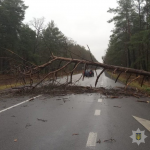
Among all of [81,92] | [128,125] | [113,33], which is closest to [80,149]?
[128,125]

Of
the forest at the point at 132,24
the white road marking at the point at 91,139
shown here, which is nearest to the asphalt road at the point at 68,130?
the white road marking at the point at 91,139

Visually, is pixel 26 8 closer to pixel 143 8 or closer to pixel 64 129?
pixel 143 8

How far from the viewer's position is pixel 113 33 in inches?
1412

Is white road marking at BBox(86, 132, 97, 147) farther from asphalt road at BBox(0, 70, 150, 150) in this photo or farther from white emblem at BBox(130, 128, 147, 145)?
white emblem at BBox(130, 128, 147, 145)

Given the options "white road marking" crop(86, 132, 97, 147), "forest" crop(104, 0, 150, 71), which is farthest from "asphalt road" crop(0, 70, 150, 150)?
"forest" crop(104, 0, 150, 71)

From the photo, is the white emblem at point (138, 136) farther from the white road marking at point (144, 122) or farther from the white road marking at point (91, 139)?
the white road marking at point (91, 139)

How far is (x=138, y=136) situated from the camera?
14.7ft

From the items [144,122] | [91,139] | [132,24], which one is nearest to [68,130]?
[91,139]

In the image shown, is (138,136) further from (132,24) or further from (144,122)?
(132,24)

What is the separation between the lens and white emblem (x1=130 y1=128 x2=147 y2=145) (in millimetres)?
4137

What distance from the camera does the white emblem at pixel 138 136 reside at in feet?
13.6

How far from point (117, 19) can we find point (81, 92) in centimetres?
2350

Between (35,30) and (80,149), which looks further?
(35,30)

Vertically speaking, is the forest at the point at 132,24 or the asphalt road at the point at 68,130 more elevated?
the forest at the point at 132,24
